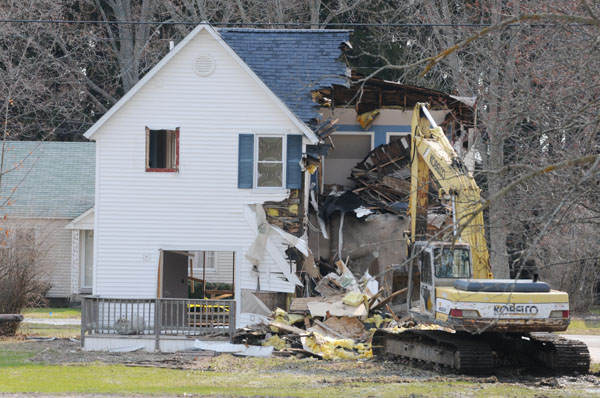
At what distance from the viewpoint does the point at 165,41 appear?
4531cm

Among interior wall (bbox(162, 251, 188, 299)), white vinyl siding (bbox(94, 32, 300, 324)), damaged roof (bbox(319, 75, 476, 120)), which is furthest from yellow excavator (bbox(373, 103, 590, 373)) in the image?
interior wall (bbox(162, 251, 188, 299))

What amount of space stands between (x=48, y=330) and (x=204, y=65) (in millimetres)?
8793

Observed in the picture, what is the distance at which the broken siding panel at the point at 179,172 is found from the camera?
82.8ft

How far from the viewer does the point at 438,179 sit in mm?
18781

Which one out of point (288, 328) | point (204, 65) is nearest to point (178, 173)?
point (204, 65)

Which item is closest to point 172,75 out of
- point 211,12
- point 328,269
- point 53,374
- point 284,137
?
point 284,137

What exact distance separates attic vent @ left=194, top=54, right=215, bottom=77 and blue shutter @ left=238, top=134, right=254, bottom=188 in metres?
2.00

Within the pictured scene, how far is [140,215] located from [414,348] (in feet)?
31.4

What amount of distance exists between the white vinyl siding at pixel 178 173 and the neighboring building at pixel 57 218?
910cm

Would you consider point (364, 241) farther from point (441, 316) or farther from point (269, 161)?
point (441, 316)

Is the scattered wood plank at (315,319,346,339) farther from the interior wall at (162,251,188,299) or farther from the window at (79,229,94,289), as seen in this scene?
the window at (79,229,94,289)

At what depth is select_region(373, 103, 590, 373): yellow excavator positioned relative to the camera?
16719mm

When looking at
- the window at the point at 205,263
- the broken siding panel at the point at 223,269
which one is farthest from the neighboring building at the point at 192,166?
the window at the point at 205,263

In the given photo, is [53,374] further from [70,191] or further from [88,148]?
[88,148]
